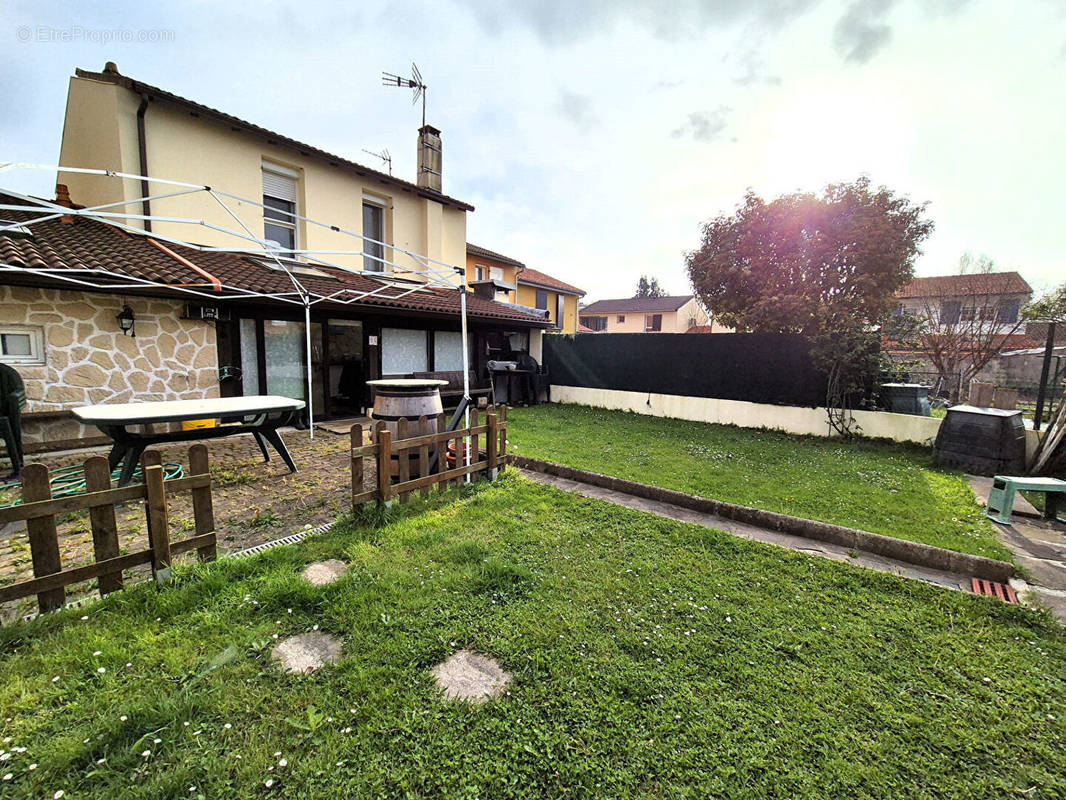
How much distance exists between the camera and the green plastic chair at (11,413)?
450 cm

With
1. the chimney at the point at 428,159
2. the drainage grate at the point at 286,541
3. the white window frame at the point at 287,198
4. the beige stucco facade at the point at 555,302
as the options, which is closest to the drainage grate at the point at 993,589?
the drainage grate at the point at 286,541

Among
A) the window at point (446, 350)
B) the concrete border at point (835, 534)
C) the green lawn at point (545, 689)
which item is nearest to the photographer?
the green lawn at point (545, 689)

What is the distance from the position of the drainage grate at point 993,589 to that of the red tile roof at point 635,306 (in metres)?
35.2

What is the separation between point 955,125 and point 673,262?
9.40m

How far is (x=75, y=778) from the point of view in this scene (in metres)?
1.47

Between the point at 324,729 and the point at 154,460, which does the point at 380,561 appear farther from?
the point at 154,460

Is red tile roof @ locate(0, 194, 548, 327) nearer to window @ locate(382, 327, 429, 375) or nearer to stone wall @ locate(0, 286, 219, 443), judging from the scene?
stone wall @ locate(0, 286, 219, 443)

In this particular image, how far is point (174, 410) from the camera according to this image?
Result: 4.33 metres

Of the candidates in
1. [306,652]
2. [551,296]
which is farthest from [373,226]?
[551,296]

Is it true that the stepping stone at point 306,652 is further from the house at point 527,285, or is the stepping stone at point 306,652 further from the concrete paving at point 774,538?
the house at point 527,285

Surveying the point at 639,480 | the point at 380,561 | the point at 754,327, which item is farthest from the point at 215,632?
the point at 754,327

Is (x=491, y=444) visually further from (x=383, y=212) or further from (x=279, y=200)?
(x=383, y=212)

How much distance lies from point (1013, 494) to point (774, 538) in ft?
8.31

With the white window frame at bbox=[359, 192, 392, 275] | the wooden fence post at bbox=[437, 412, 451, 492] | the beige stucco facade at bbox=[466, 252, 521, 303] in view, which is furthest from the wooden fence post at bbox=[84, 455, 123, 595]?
the beige stucco facade at bbox=[466, 252, 521, 303]
